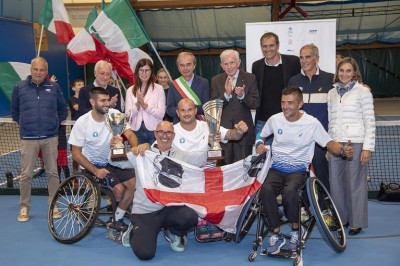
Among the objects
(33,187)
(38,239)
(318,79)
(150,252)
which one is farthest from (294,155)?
(33,187)

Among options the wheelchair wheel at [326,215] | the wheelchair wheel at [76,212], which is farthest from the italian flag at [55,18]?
the wheelchair wheel at [326,215]

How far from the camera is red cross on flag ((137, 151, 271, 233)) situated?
460 cm

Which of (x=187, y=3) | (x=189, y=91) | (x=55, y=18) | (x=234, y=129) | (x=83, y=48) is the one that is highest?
(x=187, y=3)

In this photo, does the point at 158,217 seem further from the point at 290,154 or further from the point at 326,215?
the point at 326,215

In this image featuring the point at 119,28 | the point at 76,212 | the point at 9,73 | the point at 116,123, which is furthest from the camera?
the point at 119,28

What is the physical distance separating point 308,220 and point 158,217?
1446 millimetres

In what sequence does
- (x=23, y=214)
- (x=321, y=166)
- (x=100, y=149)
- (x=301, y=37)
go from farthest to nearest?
(x=301, y=37)
(x=23, y=214)
(x=321, y=166)
(x=100, y=149)

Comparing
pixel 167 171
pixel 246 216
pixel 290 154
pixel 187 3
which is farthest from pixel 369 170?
pixel 187 3

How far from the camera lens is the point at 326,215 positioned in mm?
4688

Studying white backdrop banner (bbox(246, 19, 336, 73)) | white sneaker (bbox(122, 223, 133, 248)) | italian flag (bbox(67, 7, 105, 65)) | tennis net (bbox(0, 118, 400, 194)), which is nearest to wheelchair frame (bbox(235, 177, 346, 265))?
white sneaker (bbox(122, 223, 133, 248))

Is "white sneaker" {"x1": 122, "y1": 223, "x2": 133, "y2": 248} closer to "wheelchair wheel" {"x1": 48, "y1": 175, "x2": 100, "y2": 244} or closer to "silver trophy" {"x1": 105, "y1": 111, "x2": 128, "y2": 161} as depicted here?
"wheelchair wheel" {"x1": 48, "y1": 175, "x2": 100, "y2": 244}

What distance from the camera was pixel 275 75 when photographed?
5.34m

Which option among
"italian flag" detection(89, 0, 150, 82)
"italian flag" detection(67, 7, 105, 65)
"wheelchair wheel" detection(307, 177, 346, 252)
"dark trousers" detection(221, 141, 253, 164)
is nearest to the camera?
"wheelchair wheel" detection(307, 177, 346, 252)

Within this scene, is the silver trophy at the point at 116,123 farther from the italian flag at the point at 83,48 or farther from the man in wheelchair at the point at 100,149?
the italian flag at the point at 83,48
